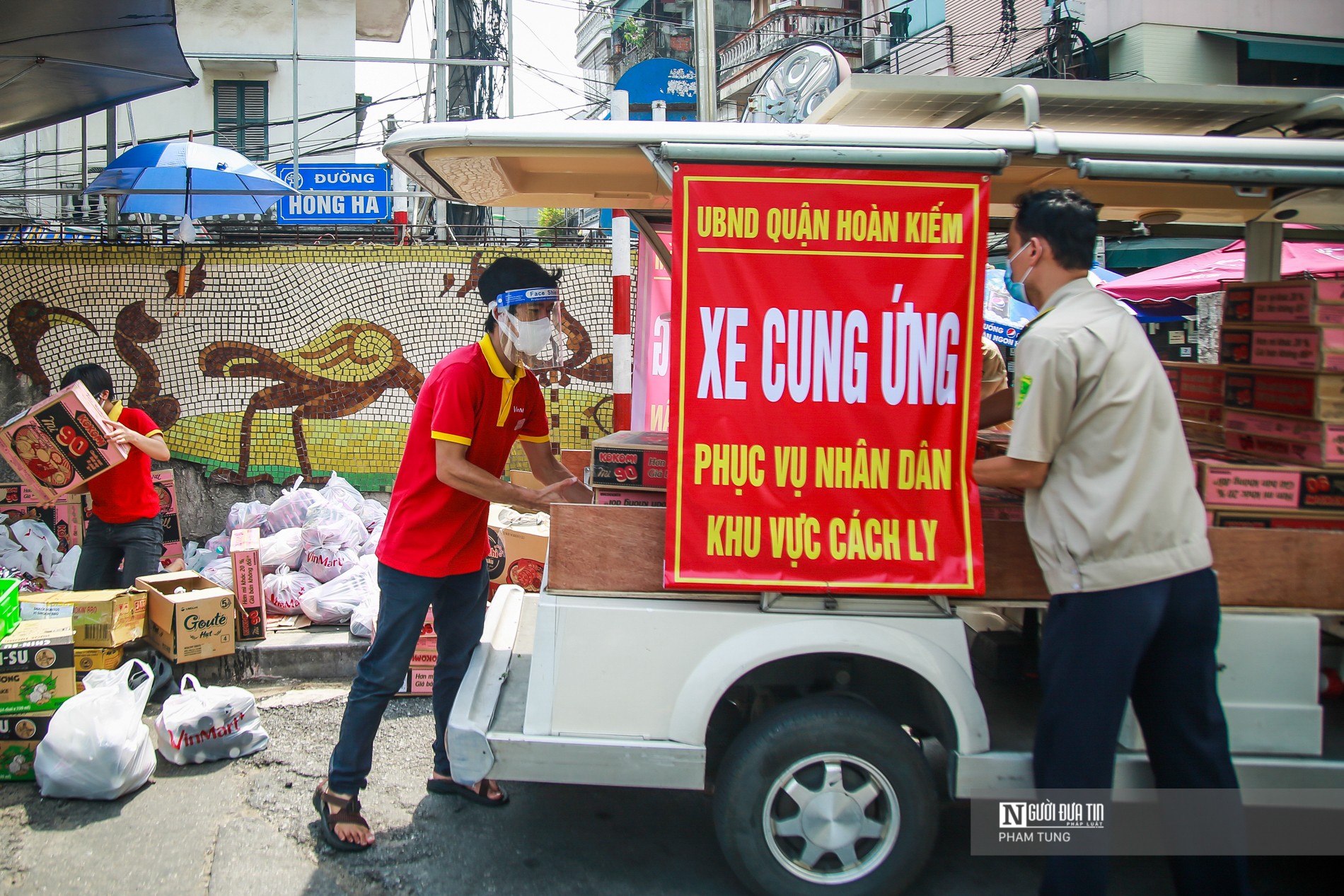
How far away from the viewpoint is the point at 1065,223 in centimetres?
274

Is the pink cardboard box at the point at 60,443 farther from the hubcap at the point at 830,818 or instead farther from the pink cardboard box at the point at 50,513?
the hubcap at the point at 830,818

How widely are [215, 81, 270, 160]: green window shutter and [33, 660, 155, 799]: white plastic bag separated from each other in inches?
496

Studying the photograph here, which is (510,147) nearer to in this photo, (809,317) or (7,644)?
(809,317)

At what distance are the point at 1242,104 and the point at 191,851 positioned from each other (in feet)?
15.1

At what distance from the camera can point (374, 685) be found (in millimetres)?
3342

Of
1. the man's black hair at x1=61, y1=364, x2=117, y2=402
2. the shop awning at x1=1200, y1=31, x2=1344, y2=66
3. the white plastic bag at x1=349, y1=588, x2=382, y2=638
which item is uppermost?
the shop awning at x1=1200, y1=31, x2=1344, y2=66

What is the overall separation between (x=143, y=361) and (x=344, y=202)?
2.56 m

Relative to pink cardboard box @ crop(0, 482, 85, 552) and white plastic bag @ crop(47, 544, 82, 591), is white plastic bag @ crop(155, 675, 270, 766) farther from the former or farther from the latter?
pink cardboard box @ crop(0, 482, 85, 552)

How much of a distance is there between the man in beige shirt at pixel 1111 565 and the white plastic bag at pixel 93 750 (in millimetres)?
3491

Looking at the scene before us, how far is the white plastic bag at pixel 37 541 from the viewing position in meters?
6.39

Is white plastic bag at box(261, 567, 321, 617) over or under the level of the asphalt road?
over

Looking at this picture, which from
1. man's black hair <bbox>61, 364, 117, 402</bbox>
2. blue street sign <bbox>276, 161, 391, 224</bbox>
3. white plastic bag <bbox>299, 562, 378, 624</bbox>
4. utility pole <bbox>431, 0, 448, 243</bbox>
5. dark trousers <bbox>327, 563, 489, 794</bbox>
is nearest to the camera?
dark trousers <bbox>327, 563, 489, 794</bbox>

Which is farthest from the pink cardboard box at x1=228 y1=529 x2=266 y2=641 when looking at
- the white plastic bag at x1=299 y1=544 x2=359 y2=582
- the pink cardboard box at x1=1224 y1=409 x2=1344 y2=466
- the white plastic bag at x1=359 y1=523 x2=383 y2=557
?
the pink cardboard box at x1=1224 y1=409 x2=1344 y2=466

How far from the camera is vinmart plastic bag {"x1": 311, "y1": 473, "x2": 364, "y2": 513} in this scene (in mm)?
6770
